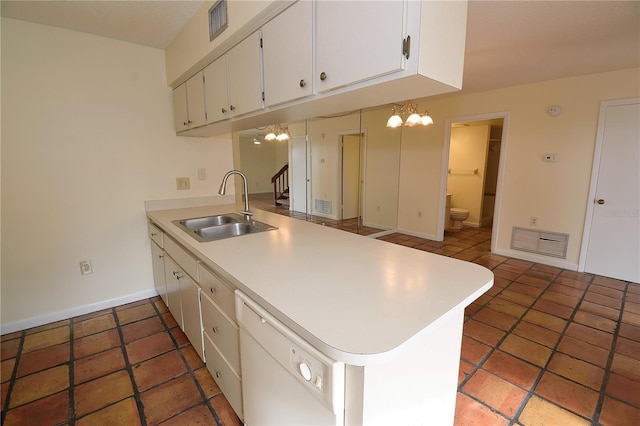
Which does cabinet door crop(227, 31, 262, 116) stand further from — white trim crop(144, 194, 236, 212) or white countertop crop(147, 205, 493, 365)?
white trim crop(144, 194, 236, 212)

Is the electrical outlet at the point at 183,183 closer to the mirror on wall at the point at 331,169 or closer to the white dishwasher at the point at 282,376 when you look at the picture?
the mirror on wall at the point at 331,169

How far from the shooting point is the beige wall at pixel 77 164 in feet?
6.90

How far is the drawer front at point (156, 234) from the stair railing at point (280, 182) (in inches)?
51.5

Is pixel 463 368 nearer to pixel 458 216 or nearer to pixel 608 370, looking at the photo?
pixel 608 370

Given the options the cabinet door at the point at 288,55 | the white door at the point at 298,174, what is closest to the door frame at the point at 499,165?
the white door at the point at 298,174

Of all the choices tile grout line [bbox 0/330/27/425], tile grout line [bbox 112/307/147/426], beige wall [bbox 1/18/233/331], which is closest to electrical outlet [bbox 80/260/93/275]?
beige wall [bbox 1/18/233/331]

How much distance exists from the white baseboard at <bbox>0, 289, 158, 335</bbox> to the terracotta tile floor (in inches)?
2.3

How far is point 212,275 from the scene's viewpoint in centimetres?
140

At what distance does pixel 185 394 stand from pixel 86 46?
2.68 meters

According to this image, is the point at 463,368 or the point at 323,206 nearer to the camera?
the point at 463,368

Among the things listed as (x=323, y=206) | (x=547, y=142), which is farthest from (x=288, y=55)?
(x=547, y=142)

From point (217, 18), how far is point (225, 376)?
2062 millimetres

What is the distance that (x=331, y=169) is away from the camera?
466cm

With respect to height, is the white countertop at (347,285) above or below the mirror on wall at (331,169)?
below
